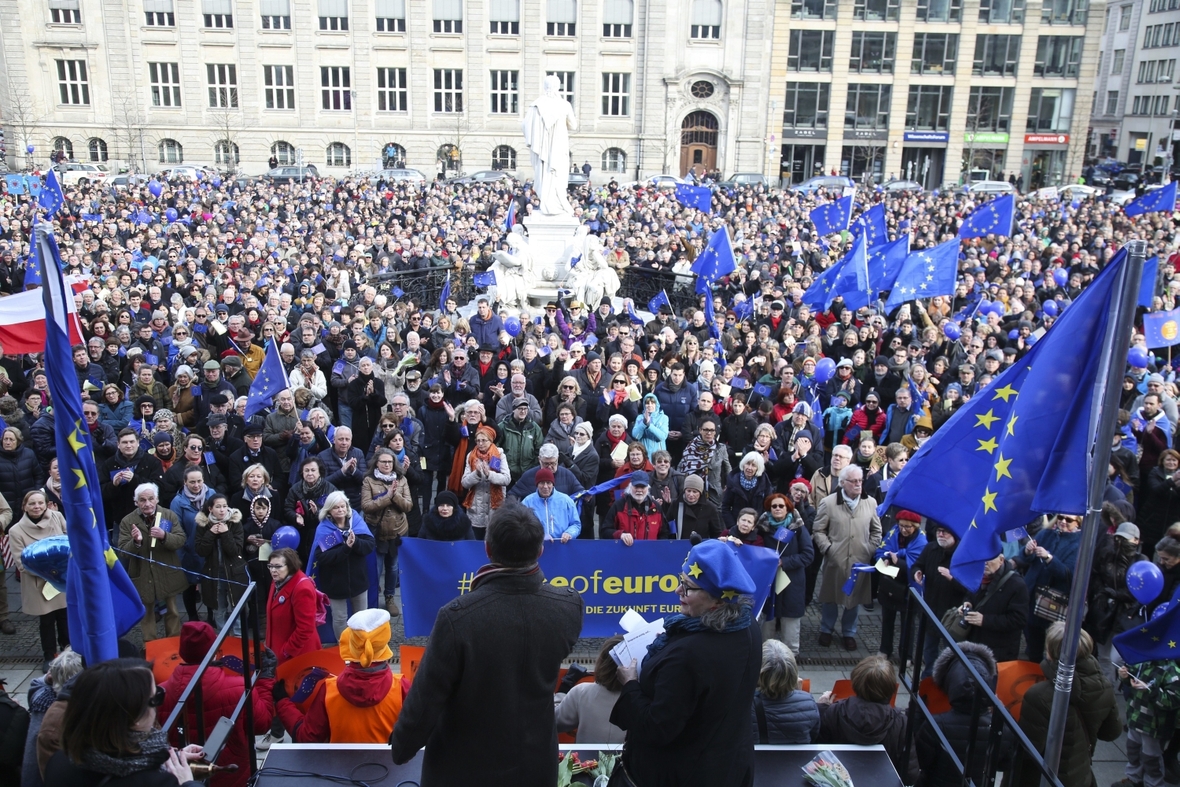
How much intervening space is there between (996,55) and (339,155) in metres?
41.0

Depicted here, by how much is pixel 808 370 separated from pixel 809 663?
4621mm

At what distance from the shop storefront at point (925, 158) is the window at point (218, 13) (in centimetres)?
4097

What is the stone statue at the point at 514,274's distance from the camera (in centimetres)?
1793

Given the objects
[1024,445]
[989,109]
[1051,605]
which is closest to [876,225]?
[1051,605]

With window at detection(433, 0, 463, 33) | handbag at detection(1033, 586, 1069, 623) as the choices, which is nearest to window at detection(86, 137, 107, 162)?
window at detection(433, 0, 463, 33)

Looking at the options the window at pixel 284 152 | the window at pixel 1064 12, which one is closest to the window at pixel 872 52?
the window at pixel 1064 12

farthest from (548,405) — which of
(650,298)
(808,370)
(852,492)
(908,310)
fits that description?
(650,298)

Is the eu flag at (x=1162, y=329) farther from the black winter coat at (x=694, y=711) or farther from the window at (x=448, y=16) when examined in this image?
the window at (x=448, y=16)

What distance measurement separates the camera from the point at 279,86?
2121 inches

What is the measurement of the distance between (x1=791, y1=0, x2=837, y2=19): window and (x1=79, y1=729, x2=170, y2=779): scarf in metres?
61.2

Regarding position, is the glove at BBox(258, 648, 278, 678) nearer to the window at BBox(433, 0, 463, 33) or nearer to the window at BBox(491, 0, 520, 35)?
the window at BBox(491, 0, 520, 35)

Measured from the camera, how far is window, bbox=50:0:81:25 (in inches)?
2029

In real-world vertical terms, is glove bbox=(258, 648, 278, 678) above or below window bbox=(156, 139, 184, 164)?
below

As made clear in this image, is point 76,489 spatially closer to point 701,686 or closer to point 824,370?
point 701,686
